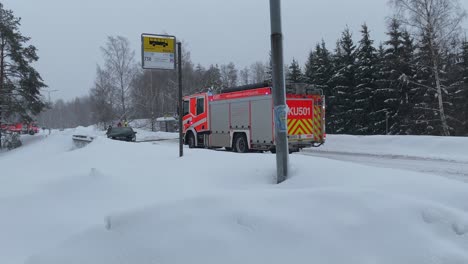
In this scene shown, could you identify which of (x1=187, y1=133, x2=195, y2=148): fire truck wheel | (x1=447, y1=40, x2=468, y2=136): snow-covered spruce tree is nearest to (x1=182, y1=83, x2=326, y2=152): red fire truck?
(x1=187, y1=133, x2=195, y2=148): fire truck wheel

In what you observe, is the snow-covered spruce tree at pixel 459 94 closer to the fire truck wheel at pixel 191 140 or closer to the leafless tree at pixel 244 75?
the fire truck wheel at pixel 191 140

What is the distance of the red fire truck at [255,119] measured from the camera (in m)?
15.8

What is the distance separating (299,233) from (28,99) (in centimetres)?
4659

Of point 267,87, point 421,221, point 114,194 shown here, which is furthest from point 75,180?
point 267,87

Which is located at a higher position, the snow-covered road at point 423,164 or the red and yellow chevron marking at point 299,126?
the red and yellow chevron marking at point 299,126

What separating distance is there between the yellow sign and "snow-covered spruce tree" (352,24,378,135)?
29.6 m

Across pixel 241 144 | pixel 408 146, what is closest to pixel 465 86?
pixel 408 146

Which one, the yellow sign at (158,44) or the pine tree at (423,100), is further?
the pine tree at (423,100)

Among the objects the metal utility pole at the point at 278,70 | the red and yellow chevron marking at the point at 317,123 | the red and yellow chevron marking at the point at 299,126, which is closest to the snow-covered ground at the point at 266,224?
the metal utility pole at the point at 278,70

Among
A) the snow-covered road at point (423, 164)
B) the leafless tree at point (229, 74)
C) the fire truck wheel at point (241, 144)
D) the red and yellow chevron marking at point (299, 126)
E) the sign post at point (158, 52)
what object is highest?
the leafless tree at point (229, 74)

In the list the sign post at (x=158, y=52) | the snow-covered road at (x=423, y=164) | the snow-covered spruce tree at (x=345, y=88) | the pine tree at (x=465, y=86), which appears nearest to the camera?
the sign post at (x=158, y=52)

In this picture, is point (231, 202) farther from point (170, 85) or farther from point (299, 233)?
point (170, 85)

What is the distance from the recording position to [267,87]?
15922 millimetres

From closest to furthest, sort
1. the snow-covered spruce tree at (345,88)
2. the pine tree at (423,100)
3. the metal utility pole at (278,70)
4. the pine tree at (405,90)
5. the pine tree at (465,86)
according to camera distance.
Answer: the metal utility pole at (278,70)
the pine tree at (423,100)
the pine tree at (465,86)
the pine tree at (405,90)
the snow-covered spruce tree at (345,88)
